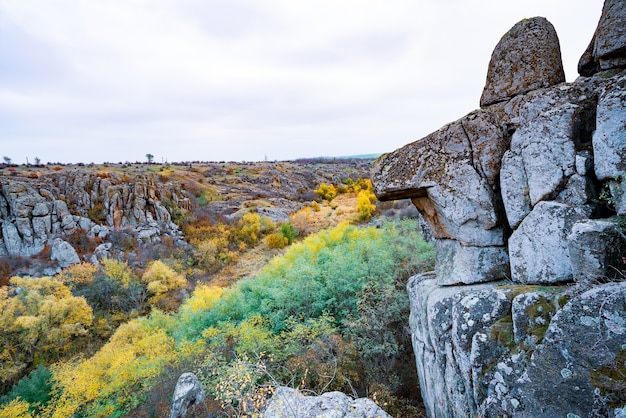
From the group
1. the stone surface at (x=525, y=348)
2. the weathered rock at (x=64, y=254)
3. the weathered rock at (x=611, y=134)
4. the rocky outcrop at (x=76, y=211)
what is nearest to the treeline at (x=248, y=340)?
the stone surface at (x=525, y=348)

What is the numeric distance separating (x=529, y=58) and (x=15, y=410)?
18935mm

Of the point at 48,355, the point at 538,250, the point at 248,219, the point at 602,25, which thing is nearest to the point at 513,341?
the point at 538,250

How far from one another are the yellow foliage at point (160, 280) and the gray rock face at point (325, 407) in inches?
679

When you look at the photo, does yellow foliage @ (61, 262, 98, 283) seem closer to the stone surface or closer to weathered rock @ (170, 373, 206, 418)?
weathered rock @ (170, 373, 206, 418)

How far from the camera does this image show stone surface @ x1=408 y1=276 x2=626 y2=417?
2.88 meters

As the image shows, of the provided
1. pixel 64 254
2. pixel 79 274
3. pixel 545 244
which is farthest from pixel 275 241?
pixel 545 244

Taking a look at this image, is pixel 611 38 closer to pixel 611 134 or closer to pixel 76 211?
pixel 611 134

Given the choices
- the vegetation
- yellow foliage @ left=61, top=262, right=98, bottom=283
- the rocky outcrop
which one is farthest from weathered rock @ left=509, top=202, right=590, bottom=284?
the rocky outcrop

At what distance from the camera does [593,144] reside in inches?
142

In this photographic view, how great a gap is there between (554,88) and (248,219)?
3058 cm

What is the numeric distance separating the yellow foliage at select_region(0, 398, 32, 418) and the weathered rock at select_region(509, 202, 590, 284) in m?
16.4

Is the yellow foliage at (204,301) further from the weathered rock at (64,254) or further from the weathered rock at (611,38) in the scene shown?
the weathered rock at (611,38)

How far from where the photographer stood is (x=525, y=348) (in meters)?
3.47

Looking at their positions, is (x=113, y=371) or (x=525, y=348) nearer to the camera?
(x=525, y=348)
